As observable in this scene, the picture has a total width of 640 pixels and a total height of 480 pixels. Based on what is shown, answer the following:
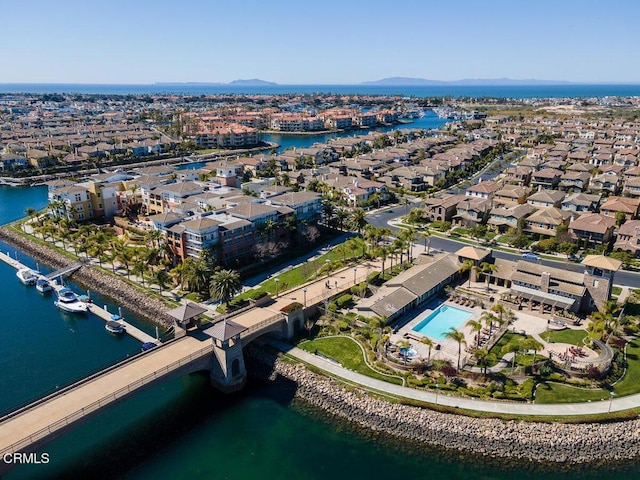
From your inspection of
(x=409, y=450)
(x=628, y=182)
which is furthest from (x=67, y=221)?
(x=628, y=182)

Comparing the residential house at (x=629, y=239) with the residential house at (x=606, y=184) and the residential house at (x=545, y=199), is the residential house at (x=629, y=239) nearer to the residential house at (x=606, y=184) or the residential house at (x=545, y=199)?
the residential house at (x=545, y=199)

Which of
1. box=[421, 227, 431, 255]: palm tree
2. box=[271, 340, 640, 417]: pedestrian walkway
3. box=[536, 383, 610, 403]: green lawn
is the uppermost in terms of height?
box=[421, 227, 431, 255]: palm tree

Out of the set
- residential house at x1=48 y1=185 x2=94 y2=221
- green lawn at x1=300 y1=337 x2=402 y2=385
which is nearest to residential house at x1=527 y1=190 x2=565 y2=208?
green lawn at x1=300 y1=337 x2=402 y2=385

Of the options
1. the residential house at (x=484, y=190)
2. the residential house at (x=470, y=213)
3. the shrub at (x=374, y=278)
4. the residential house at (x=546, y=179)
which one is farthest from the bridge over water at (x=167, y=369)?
the residential house at (x=546, y=179)

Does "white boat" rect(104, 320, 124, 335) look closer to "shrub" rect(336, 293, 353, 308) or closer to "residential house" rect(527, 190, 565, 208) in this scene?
"shrub" rect(336, 293, 353, 308)

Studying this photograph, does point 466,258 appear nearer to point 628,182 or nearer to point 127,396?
point 127,396
